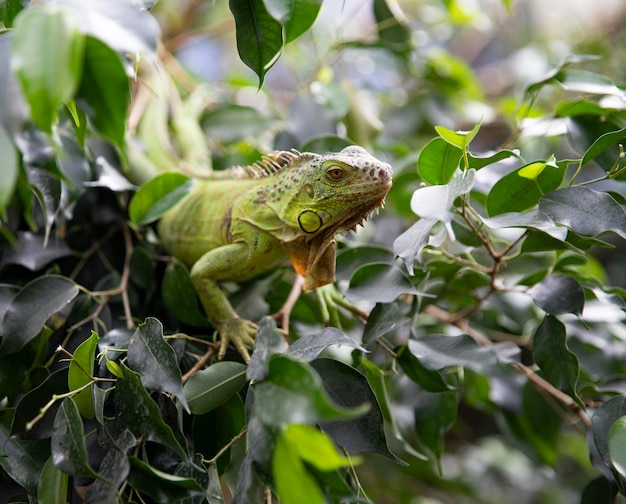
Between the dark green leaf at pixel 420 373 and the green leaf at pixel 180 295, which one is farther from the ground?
the green leaf at pixel 180 295

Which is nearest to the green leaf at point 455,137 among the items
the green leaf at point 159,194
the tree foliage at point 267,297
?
the tree foliage at point 267,297

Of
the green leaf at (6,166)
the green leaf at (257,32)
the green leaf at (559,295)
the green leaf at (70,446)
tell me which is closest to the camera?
the green leaf at (6,166)

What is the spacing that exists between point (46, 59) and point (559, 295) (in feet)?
3.57

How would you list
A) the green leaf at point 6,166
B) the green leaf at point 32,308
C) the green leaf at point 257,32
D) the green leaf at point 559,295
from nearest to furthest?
the green leaf at point 6,166 < the green leaf at point 257,32 < the green leaf at point 32,308 < the green leaf at point 559,295

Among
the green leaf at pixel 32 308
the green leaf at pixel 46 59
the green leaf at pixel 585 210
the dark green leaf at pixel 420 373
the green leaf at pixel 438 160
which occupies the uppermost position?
the green leaf at pixel 46 59

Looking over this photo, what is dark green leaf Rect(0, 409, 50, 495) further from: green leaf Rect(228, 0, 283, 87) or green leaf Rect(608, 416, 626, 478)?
green leaf Rect(608, 416, 626, 478)

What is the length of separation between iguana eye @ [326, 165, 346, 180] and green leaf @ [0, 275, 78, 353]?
2.00 ft

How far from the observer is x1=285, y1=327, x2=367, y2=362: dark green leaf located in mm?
935

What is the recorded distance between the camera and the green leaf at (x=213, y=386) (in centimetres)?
104

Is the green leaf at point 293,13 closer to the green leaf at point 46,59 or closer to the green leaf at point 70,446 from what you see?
the green leaf at point 46,59

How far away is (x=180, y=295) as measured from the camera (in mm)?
1394

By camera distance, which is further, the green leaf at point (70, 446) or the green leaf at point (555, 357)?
the green leaf at point (555, 357)

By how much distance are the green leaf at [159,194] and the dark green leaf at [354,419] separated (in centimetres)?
61

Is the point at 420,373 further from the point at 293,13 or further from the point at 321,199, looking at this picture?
the point at 293,13
